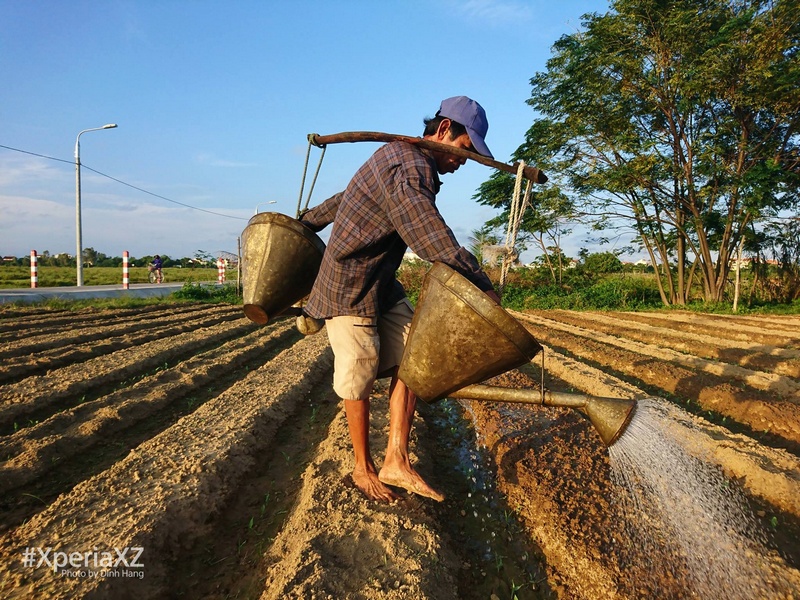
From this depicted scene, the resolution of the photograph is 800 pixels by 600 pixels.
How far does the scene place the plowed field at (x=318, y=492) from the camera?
1.77 m

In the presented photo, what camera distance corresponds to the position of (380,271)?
2.15 metres

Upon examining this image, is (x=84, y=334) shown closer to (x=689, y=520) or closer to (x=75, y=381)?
(x=75, y=381)

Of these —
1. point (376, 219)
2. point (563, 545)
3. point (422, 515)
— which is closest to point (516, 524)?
point (563, 545)

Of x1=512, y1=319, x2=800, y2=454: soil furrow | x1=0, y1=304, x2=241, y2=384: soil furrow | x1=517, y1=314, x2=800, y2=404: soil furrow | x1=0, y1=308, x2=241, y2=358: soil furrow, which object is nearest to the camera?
x1=512, y1=319, x2=800, y2=454: soil furrow

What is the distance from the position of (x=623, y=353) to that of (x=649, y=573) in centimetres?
516

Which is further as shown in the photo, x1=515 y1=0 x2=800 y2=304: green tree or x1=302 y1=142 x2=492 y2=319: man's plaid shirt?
x1=515 y1=0 x2=800 y2=304: green tree

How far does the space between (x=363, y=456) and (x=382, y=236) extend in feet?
3.39

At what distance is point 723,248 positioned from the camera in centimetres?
1440

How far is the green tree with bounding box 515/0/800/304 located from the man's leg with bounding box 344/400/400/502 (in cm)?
1330

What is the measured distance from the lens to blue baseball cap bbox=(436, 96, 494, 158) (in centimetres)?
200

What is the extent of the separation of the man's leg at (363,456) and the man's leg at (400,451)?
0.08 metres

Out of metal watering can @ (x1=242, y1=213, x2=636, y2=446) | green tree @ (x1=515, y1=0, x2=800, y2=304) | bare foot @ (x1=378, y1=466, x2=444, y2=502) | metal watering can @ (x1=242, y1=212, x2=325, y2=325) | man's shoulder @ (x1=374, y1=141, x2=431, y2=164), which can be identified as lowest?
bare foot @ (x1=378, y1=466, x2=444, y2=502)

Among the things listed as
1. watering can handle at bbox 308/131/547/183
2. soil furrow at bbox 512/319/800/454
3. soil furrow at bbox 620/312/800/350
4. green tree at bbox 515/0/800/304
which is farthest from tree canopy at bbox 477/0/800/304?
watering can handle at bbox 308/131/547/183

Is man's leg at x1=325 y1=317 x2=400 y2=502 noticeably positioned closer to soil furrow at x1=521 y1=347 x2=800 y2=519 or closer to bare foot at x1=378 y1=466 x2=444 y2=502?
bare foot at x1=378 y1=466 x2=444 y2=502
